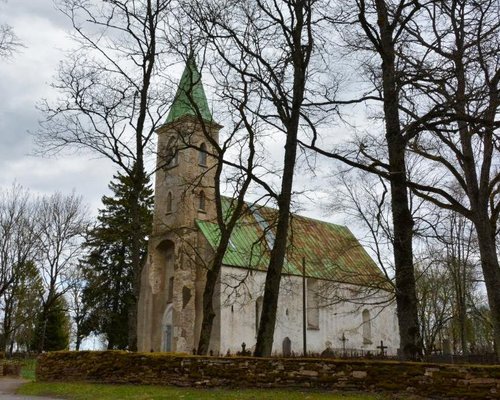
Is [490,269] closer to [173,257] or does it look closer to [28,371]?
[28,371]

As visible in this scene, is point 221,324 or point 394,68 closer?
point 394,68

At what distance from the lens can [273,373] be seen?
1166cm

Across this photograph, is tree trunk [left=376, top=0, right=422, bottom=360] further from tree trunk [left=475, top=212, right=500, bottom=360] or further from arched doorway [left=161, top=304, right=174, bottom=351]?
arched doorway [left=161, top=304, right=174, bottom=351]

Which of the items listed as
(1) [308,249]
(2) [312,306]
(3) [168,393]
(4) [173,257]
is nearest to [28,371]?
(4) [173,257]

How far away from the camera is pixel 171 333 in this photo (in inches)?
1388

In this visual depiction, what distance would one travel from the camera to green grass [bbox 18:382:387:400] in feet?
33.8

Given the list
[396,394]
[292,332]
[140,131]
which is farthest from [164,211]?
[396,394]

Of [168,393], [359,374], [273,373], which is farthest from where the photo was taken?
[273,373]

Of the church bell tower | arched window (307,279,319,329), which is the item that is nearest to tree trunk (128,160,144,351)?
the church bell tower

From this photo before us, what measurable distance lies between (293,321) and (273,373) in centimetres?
2478

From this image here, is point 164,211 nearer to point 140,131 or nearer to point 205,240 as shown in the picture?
point 205,240

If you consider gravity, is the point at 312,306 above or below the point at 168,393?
above

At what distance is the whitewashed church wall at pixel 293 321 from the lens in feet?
105

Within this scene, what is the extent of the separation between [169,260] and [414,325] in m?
27.0
